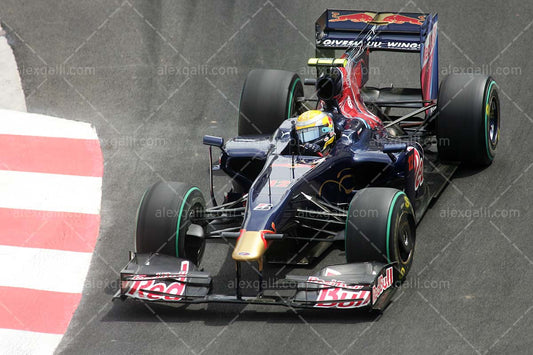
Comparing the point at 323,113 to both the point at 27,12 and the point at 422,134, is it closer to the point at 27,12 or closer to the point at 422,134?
the point at 422,134


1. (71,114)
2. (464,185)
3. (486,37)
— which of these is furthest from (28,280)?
(486,37)

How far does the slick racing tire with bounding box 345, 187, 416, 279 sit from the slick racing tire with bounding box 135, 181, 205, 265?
1.90 m

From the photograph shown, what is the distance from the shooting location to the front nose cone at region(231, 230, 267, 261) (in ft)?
32.2

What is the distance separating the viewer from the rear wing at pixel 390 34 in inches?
545

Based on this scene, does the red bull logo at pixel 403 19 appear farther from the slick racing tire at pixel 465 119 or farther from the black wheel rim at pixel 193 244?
the black wheel rim at pixel 193 244

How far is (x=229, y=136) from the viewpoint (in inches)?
598

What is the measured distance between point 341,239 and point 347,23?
4800 millimetres

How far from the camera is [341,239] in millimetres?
10586

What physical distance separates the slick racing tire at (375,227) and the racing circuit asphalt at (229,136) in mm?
585
